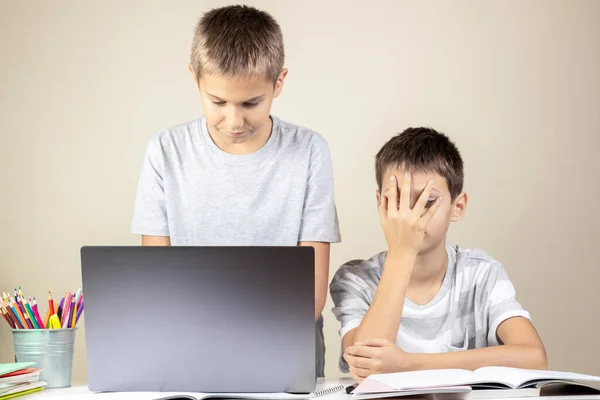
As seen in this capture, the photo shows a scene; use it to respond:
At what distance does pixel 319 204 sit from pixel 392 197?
0.59 feet

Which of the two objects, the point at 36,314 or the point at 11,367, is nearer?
the point at 11,367

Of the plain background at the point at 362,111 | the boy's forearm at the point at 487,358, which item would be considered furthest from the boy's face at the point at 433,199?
the plain background at the point at 362,111

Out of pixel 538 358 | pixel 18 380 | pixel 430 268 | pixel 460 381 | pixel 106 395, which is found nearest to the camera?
pixel 460 381

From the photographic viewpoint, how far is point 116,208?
8.52ft

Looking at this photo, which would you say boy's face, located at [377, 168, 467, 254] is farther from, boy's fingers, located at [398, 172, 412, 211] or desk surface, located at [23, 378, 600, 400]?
desk surface, located at [23, 378, 600, 400]

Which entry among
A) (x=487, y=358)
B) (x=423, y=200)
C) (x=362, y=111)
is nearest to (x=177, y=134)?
(x=423, y=200)

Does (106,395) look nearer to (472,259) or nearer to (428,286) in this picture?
(428,286)

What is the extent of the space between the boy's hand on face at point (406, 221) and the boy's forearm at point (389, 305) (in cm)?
2

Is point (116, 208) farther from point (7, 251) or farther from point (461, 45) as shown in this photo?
point (461, 45)

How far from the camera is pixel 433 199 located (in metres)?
1.51

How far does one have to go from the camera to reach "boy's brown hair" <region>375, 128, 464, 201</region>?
5.26ft

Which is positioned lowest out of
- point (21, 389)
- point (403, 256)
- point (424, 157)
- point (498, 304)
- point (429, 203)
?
point (21, 389)

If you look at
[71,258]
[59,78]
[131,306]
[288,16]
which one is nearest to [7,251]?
[71,258]

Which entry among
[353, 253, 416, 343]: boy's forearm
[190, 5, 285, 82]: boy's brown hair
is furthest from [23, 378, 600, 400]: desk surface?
[190, 5, 285, 82]: boy's brown hair
